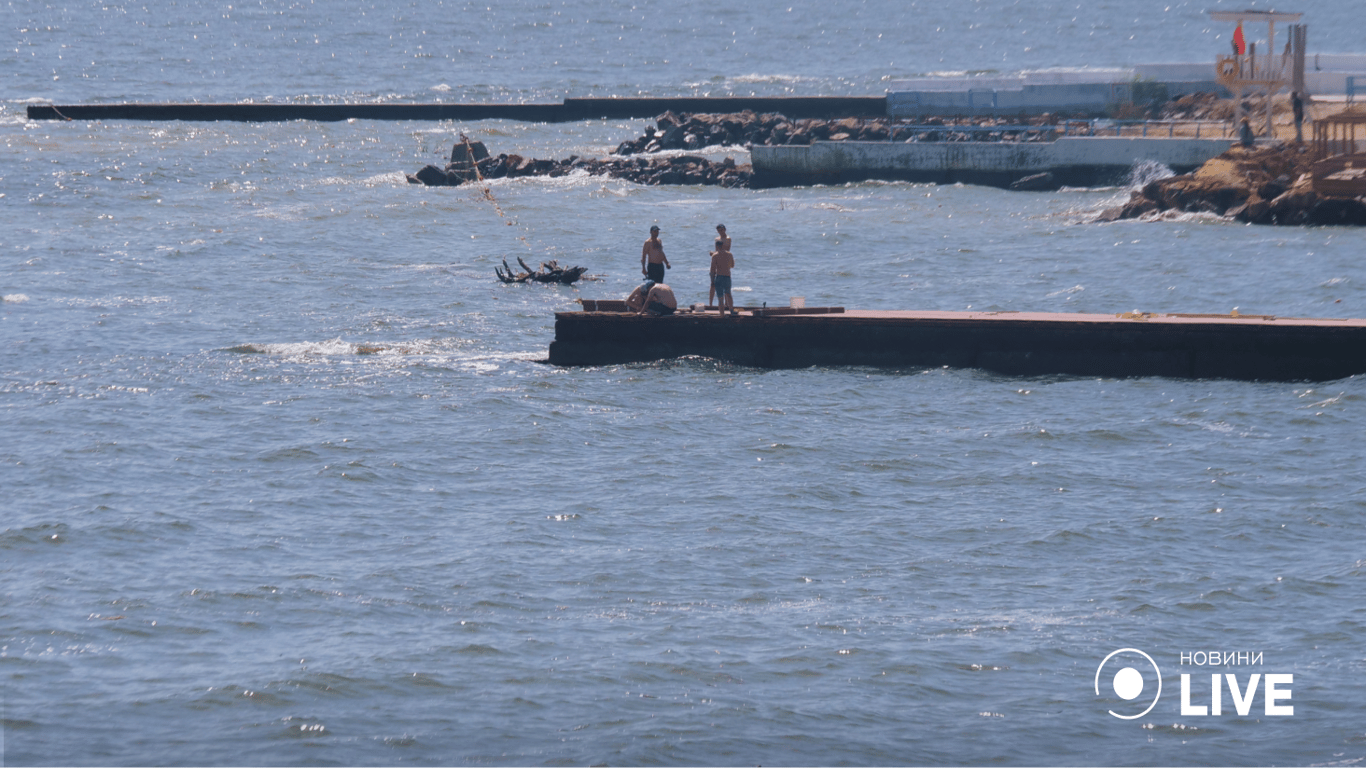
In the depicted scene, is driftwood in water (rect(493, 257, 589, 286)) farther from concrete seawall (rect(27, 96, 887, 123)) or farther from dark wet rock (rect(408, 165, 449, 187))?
concrete seawall (rect(27, 96, 887, 123))

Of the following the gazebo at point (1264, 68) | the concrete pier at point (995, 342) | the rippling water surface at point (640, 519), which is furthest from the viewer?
the gazebo at point (1264, 68)

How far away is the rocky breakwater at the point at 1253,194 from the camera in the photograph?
3575 centimetres

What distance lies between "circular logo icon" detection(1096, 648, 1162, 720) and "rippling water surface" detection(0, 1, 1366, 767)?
0.11 m

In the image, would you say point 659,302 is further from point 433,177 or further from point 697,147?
point 697,147

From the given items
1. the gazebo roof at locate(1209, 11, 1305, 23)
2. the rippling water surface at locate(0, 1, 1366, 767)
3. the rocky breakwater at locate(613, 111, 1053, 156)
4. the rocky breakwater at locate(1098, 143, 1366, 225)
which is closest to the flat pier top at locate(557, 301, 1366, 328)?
the rippling water surface at locate(0, 1, 1366, 767)

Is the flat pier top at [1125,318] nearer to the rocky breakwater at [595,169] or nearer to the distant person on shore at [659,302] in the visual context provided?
the distant person on shore at [659,302]

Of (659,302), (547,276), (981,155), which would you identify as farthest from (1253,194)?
(659,302)

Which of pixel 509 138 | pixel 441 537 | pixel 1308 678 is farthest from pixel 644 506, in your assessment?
pixel 509 138

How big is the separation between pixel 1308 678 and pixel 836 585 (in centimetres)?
419

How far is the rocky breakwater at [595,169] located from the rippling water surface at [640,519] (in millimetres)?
12912

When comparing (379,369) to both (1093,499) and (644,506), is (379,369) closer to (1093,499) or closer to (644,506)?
(644,506)

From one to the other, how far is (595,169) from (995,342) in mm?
32460

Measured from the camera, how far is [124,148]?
6188 centimetres

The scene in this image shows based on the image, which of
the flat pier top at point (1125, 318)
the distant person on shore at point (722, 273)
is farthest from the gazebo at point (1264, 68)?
the distant person on shore at point (722, 273)
